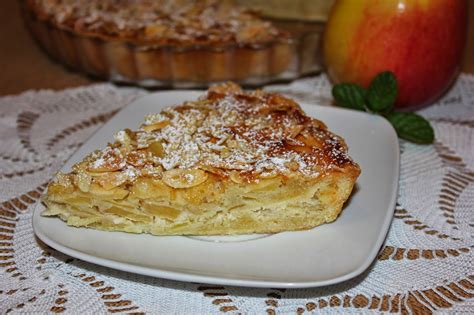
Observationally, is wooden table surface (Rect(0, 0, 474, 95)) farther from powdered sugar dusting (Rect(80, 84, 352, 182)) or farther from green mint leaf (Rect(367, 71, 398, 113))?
powdered sugar dusting (Rect(80, 84, 352, 182))

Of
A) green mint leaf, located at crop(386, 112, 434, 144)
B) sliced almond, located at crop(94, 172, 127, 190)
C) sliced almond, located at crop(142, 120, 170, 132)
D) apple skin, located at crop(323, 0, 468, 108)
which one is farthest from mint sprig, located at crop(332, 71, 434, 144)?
sliced almond, located at crop(94, 172, 127, 190)

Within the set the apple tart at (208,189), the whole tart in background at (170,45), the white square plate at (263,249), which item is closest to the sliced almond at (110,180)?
the apple tart at (208,189)

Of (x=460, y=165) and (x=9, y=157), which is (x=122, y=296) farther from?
(x=460, y=165)

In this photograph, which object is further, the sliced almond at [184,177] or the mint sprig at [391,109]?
the mint sprig at [391,109]

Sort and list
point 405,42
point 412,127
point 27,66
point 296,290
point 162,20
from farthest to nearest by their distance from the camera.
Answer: point 27,66
point 162,20
point 405,42
point 412,127
point 296,290

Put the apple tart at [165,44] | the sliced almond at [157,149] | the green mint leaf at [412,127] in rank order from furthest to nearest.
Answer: the apple tart at [165,44] < the green mint leaf at [412,127] < the sliced almond at [157,149]

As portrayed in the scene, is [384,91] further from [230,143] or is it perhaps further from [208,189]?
[208,189]

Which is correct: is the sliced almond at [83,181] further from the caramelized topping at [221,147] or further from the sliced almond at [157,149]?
the sliced almond at [157,149]

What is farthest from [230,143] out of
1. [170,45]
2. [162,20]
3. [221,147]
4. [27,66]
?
[27,66]
